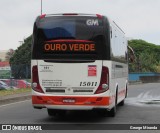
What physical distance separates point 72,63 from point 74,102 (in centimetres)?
115

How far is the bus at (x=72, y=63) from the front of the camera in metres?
14.5

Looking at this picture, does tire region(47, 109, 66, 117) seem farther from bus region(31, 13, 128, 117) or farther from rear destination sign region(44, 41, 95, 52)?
rear destination sign region(44, 41, 95, 52)

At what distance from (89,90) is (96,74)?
1.67ft

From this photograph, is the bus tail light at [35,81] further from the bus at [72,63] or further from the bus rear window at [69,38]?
the bus rear window at [69,38]

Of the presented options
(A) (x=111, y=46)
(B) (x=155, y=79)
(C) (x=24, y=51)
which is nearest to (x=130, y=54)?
(A) (x=111, y=46)

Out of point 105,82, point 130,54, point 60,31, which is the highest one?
point 60,31

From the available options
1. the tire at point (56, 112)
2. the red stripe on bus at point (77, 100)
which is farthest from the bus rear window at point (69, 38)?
the tire at point (56, 112)

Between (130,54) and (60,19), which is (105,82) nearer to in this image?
(60,19)

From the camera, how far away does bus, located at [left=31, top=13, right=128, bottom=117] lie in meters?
14.5

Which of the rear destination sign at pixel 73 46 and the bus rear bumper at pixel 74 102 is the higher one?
the rear destination sign at pixel 73 46

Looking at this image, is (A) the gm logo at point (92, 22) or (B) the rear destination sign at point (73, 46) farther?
(A) the gm logo at point (92, 22)

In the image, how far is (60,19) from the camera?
14.8 metres

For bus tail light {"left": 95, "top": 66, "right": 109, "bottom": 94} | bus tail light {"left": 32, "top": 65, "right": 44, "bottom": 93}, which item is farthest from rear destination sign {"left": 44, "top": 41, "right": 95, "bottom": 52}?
bus tail light {"left": 32, "top": 65, "right": 44, "bottom": 93}

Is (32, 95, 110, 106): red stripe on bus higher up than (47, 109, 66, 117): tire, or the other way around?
(32, 95, 110, 106): red stripe on bus
